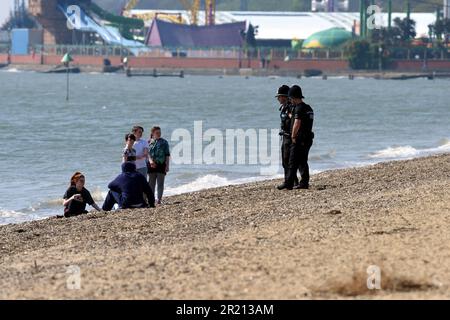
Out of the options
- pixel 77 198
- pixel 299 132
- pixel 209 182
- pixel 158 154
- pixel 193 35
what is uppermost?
pixel 193 35

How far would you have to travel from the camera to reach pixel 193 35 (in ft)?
605

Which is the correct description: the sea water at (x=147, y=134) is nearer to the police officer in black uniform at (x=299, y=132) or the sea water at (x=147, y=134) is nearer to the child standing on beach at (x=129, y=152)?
the child standing on beach at (x=129, y=152)

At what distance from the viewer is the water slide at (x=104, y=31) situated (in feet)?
581

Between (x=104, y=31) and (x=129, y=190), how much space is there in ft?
554

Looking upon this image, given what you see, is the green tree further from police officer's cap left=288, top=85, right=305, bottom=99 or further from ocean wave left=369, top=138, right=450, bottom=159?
police officer's cap left=288, top=85, right=305, bottom=99

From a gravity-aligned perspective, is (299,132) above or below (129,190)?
above

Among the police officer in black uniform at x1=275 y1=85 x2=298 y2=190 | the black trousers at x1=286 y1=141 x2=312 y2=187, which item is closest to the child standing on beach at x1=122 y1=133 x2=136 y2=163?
the police officer in black uniform at x1=275 y1=85 x2=298 y2=190

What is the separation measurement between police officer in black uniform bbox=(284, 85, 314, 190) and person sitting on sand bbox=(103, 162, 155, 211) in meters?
2.17

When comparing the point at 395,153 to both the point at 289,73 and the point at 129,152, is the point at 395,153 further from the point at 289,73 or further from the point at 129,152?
the point at 289,73

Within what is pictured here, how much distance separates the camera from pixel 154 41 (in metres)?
184

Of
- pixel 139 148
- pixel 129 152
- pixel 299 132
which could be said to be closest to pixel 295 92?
pixel 299 132

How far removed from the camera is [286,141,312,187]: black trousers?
17.2m
